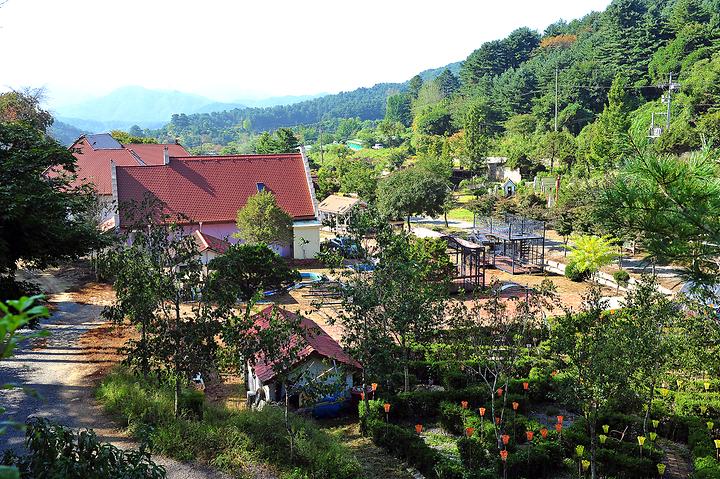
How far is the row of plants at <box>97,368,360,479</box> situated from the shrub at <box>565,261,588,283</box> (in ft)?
59.6

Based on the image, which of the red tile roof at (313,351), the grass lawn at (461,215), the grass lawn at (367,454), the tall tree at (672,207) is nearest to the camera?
the tall tree at (672,207)

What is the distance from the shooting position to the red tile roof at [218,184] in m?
32.2

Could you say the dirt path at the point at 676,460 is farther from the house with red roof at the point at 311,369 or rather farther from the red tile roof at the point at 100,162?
the red tile roof at the point at 100,162

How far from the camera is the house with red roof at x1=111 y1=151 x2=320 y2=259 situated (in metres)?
31.9

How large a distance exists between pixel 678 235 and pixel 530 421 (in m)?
7.21

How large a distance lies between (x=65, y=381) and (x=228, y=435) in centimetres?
534

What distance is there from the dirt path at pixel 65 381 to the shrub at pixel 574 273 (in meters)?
19.0

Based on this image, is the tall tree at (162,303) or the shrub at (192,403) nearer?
the tall tree at (162,303)

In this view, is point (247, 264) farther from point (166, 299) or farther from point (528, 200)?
point (528, 200)

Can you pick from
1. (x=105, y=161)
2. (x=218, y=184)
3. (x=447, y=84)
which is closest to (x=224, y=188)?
(x=218, y=184)

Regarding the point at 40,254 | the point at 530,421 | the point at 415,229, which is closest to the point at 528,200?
the point at 415,229

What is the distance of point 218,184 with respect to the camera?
33.9 m

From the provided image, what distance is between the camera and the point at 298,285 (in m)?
26.8

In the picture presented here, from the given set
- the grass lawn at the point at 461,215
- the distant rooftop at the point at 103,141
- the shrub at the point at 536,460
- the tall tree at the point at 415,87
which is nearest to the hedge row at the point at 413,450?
the shrub at the point at 536,460
